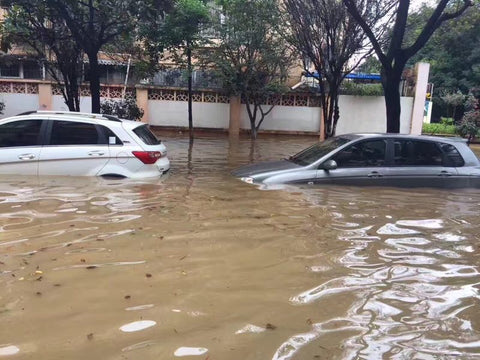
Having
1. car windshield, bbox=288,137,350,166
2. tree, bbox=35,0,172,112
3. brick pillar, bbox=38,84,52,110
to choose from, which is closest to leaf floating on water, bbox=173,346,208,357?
car windshield, bbox=288,137,350,166

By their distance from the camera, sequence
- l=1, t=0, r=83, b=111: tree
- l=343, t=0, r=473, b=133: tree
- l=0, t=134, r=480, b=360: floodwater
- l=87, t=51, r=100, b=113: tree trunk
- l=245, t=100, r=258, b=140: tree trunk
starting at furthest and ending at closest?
l=245, t=100, r=258, b=140: tree trunk → l=1, t=0, r=83, b=111: tree → l=87, t=51, r=100, b=113: tree trunk → l=343, t=0, r=473, b=133: tree → l=0, t=134, r=480, b=360: floodwater

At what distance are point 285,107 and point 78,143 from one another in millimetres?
14779

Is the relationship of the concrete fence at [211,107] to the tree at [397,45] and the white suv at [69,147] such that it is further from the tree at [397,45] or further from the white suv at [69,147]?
the white suv at [69,147]

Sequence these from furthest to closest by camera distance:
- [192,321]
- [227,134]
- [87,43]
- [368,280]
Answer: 1. [227,134]
2. [87,43]
3. [368,280]
4. [192,321]

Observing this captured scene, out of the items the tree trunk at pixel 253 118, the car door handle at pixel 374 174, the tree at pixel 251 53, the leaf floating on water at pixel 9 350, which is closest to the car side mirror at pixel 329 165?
the car door handle at pixel 374 174

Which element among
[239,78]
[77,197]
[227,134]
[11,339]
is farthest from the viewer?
[227,134]

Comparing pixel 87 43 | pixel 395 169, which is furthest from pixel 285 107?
pixel 395 169

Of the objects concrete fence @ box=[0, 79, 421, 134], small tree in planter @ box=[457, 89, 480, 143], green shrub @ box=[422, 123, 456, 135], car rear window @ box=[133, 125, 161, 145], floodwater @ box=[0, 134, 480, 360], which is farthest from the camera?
green shrub @ box=[422, 123, 456, 135]

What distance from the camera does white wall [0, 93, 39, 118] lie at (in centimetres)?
2052

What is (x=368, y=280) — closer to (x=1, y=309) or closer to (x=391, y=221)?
(x=391, y=221)

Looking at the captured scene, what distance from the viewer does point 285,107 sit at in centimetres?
2114

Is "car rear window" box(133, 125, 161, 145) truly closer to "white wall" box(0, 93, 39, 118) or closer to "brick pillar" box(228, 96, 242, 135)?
"brick pillar" box(228, 96, 242, 135)

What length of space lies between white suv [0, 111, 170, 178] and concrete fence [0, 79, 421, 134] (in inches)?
530

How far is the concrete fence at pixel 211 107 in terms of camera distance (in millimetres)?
20516
